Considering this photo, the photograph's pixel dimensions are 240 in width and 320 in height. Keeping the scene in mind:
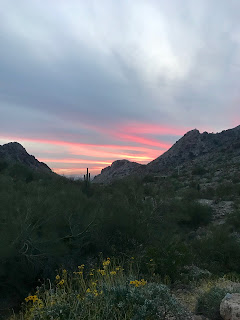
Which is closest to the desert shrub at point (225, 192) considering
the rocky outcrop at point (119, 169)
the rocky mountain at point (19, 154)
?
the rocky mountain at point (19, 154)

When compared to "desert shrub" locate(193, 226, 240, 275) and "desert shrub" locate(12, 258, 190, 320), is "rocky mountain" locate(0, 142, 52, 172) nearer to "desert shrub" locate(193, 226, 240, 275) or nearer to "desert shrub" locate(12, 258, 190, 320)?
"desert shrub" locate(193, 226, 240, 275)

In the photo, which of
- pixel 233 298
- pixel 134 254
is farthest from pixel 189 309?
pixel 134 254

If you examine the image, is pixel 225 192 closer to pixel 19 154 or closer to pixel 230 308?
pixel 230 308

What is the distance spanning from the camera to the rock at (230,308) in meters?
4.62

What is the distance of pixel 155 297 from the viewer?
15.9 ft

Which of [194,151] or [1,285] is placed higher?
[194,151]

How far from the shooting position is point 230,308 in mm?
4719

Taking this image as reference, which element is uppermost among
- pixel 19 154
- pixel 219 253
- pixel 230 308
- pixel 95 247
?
pixel 19 154

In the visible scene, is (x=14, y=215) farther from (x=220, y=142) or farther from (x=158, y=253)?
(x=220, y=142)

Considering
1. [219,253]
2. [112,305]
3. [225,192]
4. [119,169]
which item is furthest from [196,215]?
[119,169]

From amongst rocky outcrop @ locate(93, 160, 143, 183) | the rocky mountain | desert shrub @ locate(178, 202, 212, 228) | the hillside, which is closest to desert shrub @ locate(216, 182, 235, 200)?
desert shrub @ locate(178, 202, 212, 228)

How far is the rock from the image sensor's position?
462cm

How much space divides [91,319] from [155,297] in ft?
3.73

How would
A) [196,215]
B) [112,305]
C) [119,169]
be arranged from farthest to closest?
1. [119,169]
2. [196,215]
3. [112,305]
